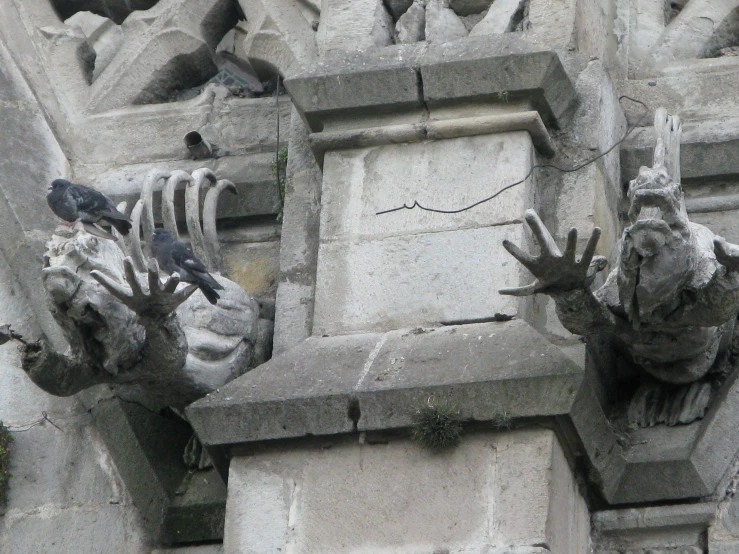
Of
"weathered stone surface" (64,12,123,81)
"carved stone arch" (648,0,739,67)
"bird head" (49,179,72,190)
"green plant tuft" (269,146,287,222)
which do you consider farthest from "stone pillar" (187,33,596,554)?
"weathered stone surface" (64,12,123,81)

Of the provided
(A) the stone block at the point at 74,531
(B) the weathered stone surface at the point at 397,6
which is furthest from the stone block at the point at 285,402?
(B) the weathered stone surface at the point at 397,6

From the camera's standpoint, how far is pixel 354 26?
7867mm

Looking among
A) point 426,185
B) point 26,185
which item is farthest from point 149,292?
point 26,185

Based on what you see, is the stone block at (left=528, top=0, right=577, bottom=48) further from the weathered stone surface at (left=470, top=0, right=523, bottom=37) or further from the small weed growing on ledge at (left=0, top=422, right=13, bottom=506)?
the small weed growing on ledge at (left=0, top=422, right=13, bottom=506)

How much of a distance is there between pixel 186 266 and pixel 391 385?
926mm

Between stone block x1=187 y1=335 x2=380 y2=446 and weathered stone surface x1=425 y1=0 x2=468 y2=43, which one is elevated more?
weathered stone surface x1=425 y1=0 x2=468 y2=43

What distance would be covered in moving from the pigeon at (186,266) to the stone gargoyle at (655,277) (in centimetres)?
120

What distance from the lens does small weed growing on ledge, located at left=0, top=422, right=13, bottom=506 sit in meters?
7.32

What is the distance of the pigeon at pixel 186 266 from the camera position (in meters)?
7.10

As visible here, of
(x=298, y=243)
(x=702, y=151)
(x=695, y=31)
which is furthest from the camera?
(x=695, y=31)

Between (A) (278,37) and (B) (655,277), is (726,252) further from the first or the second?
(A) (278,37)

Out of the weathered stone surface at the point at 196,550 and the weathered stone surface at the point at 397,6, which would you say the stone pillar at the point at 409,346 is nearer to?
the weathered stone surface at the point at 196,550

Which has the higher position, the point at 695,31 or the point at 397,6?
the point at 397,6

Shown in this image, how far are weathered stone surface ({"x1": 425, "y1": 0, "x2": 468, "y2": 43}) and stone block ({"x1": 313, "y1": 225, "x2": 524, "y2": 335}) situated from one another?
3.04ft
